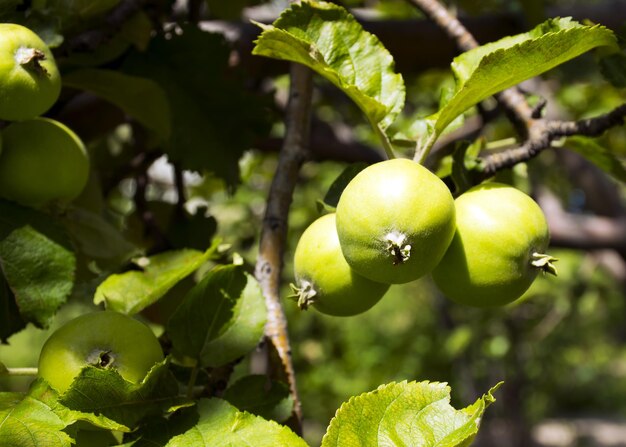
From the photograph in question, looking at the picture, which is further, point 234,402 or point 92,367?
point 234,402

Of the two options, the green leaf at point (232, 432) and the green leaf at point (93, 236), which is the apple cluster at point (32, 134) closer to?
the green leaf at point (93, 236)

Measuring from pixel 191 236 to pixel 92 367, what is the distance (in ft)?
2.69

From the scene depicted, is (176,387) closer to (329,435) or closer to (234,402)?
(234,402)

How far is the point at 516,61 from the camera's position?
0.80m

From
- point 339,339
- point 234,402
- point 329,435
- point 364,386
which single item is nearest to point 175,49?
point 234,402

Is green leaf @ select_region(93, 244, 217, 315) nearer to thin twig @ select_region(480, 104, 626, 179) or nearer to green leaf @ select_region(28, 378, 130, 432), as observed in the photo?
green leaf @ select_region(28, 378, 130, 432)

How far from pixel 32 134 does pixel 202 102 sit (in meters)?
0.58

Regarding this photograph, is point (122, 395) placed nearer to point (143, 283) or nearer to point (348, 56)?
point (143, 283)

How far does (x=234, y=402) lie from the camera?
0.91m

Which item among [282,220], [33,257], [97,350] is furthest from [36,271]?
[282,220]

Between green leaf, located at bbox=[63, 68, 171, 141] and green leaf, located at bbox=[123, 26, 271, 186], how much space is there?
0.27 ft

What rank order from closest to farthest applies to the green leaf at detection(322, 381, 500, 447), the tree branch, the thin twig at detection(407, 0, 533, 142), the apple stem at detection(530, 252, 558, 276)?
the green leaf at detection(322, 381, 500, 447) → the apple stem at detection(530, 252, 558, 276) → the thin twig at detection(407, 0, 533, 142) → the tree branch

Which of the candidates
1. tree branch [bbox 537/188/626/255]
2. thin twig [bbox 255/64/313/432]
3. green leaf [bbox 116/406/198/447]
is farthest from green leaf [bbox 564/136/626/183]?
tree branch [bbox 537/188/626/255]

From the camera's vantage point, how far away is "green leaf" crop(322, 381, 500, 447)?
73 cm
